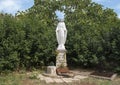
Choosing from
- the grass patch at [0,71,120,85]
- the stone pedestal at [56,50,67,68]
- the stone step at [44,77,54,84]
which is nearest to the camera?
the grass patch at [0,71,120,85]

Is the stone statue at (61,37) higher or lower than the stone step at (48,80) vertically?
higher

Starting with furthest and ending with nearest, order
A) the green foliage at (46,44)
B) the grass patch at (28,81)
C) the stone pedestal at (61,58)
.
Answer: the stone pedestal at (61,58) < the green foliage at (46,44) < the grass patch at (28,81)

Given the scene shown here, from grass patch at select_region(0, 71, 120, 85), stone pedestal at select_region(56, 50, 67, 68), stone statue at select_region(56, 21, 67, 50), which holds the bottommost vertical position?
grass patch at select_region(0, 71, 120, 85)

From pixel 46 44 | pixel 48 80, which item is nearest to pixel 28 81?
pixel 48 80

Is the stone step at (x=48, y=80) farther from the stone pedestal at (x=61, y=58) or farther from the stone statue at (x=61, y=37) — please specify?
the stone statue at (x=61, y=37)

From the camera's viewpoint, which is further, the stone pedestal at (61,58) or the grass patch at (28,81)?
the stone pedestal at (61,58)

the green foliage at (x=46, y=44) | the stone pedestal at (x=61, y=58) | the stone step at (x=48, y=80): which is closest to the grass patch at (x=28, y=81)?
the stone step at (x=48, y=80)

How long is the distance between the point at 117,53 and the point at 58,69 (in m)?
2.41

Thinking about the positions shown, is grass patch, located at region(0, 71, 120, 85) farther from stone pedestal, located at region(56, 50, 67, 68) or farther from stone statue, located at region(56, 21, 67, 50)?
stone statue, located at region(56, 21, 67, 50)

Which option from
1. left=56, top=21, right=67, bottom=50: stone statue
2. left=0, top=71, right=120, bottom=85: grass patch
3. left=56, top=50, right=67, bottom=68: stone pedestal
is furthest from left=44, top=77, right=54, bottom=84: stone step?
left=56, top=21, right=67, bottom=50: stone statue

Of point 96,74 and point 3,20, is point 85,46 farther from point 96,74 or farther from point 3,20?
point 3,20

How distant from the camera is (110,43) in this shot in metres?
10.9

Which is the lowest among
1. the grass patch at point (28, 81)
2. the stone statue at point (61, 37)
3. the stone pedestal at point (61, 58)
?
the grass patch at point (28, 81)

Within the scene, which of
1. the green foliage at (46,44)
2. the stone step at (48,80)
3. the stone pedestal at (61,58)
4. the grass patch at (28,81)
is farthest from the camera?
the stone pedestal at (61,58)
